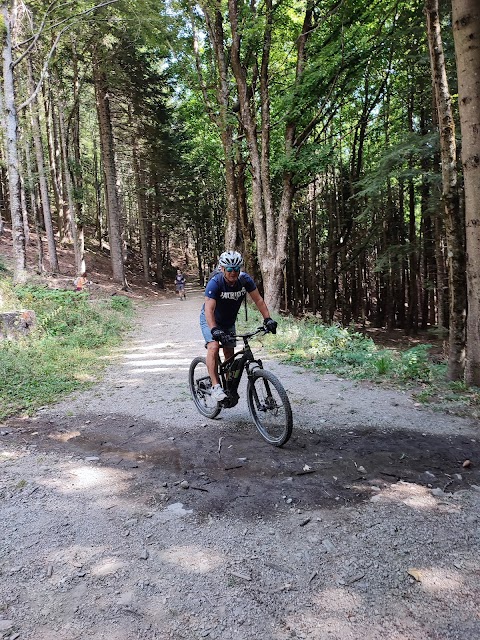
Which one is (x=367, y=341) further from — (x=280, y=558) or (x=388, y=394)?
(x=280, y=558)

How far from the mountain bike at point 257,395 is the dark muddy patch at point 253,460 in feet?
0.59

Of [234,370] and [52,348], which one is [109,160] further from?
[234,370]

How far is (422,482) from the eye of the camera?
3.71 metres

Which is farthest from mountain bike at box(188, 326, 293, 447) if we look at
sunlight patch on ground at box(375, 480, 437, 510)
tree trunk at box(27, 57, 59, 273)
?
tree trunk at box(27, 57, 59, 273)

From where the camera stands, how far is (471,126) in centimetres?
564

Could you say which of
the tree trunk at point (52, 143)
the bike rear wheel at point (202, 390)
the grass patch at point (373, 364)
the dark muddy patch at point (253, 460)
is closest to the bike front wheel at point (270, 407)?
the dark muddy patch at point (253, 460)

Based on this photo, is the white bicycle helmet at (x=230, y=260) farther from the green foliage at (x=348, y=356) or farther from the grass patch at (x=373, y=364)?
the green foliage at (x=348, y=356)

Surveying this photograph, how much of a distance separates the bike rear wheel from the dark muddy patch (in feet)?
0.92

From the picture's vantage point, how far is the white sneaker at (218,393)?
507 cm

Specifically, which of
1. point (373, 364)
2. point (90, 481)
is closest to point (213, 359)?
point (90, 481)

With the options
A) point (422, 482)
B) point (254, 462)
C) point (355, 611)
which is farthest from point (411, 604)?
point (254, 462)

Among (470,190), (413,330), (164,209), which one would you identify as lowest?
(413,330)

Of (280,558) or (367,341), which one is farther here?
(367,341)

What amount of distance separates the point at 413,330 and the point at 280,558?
19211mm
